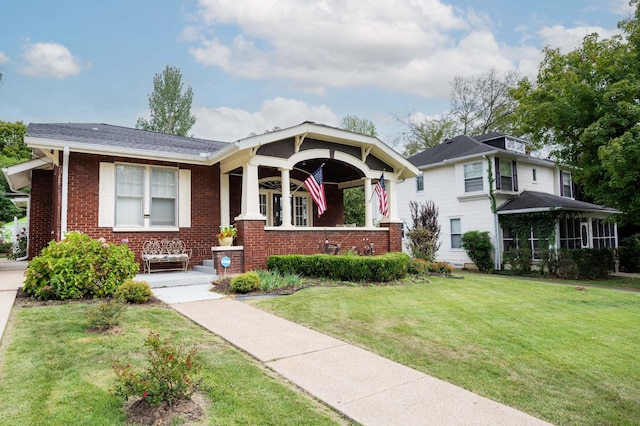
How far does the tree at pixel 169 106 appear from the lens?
1430 inches

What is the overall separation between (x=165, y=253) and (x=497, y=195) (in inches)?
599

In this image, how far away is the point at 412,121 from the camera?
34219mm

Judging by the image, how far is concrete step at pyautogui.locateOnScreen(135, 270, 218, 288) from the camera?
9094 mm

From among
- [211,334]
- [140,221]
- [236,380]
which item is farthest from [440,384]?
[140,221]

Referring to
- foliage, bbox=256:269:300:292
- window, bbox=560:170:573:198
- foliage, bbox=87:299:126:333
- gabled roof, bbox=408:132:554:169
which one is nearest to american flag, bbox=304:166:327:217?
foliage, bbox=256:269:300:292

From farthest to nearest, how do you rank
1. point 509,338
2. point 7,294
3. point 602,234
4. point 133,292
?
point 602,234
point 7,294
point 133,292
point 509,338

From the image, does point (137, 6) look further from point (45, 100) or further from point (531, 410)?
point (45, 100)

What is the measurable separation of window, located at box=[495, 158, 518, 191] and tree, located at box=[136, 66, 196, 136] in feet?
90.9

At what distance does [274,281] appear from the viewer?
892cm

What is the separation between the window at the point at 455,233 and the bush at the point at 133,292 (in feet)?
55.1

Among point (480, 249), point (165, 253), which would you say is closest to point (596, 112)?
point (480, 249)

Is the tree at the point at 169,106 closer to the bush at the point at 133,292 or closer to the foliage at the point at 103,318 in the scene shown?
the bush at the point at 133,292

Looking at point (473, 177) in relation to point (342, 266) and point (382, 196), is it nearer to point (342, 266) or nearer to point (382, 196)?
point (382, 196)

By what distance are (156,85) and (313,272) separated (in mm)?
32879
